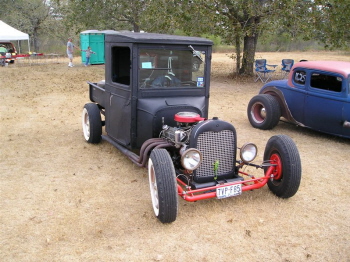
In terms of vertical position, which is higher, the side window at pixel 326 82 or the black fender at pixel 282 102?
the side window at pixel 326 82

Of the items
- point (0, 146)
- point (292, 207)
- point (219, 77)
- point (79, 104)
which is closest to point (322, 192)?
point (292, 207)

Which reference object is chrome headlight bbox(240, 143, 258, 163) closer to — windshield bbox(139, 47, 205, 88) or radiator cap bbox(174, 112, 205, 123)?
radiator cap bbox(174, 112, 205, 123)

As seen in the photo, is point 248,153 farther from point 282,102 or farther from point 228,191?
point 282,102

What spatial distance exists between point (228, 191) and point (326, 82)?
4.06m

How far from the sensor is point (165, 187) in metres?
3.64

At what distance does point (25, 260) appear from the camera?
3270 mm

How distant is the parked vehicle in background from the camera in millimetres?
6617

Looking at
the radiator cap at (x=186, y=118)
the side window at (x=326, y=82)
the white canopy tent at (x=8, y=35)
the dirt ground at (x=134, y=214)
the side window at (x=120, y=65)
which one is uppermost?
the white canopy tent at (x=8, y=35)

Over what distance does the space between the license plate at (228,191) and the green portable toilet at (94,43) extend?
58.3 feet

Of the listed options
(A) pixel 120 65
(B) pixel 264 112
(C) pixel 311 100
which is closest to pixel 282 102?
(B) pixel 264 112

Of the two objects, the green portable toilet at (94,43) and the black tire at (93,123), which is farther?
the green portable toilet at (94,43)

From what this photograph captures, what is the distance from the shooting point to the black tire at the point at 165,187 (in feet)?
12.0

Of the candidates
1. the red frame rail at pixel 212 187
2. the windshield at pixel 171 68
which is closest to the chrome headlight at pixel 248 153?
the red frame rail at pixel 212 187

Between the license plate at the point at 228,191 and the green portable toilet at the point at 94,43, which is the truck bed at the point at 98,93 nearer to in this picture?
the license plate at the point at 228,191
